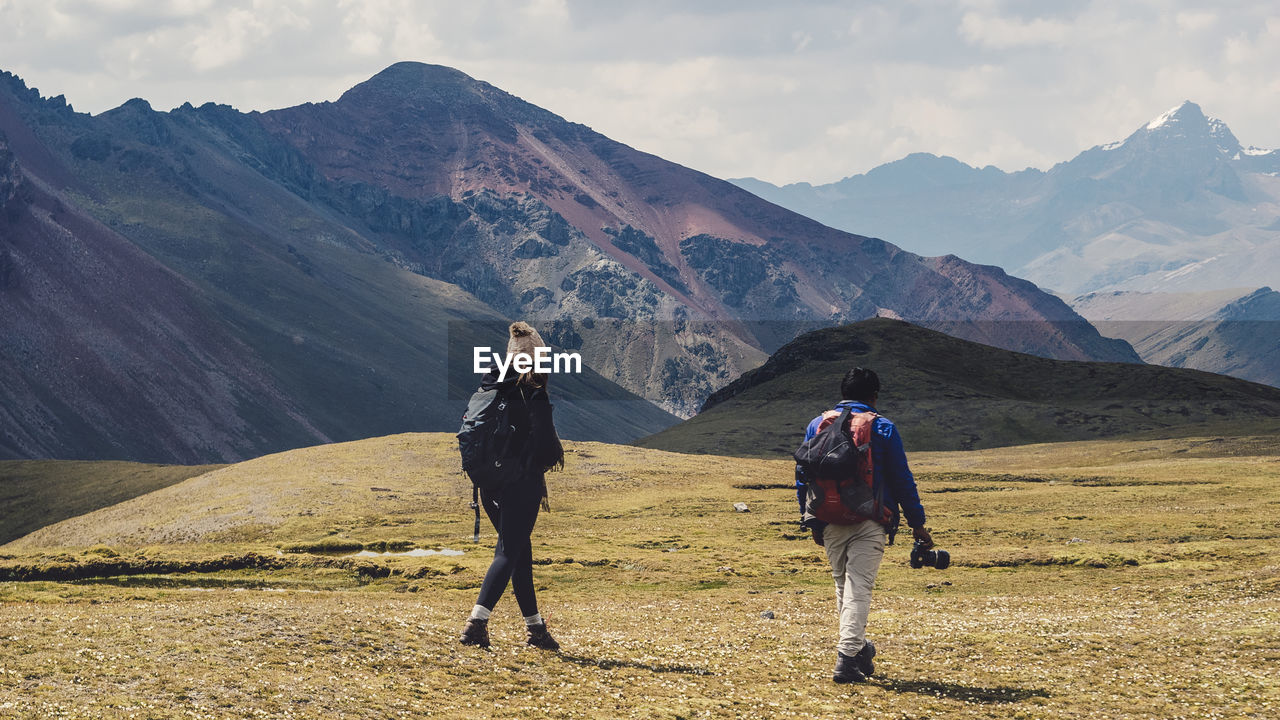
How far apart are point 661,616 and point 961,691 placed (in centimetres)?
1187

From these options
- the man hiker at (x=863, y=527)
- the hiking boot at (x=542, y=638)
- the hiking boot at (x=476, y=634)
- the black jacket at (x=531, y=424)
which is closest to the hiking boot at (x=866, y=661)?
the man hiker at (x=863, y=527)

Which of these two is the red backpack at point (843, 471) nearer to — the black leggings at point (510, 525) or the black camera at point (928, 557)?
the black camera at point (928, 557)

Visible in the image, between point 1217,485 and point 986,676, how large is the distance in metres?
71.0

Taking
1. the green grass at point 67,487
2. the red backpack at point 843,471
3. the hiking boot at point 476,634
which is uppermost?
the red backpack at point 843,471

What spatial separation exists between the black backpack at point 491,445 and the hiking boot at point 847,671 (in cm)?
644

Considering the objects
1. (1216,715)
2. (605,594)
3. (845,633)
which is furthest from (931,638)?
(605,594)

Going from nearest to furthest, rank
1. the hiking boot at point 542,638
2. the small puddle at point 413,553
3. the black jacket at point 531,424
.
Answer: the black jacket at point 531,424 → the hiking boot at point 542,638 → the small puddle at point 413,553

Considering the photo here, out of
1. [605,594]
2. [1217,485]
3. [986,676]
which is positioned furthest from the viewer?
[1217,485]

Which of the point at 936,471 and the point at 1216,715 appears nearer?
the point at 1216,715

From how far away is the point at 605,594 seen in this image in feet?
130

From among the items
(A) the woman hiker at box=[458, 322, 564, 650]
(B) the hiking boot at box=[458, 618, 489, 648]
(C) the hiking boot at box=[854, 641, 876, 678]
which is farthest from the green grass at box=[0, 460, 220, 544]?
(C) the hiking boot at box=[854, 641, 876, 678]

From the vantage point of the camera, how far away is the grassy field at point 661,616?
17.6 metres

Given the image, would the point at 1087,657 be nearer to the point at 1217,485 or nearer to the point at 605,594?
the point at 605,594

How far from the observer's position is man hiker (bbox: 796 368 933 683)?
1930 centimetres
